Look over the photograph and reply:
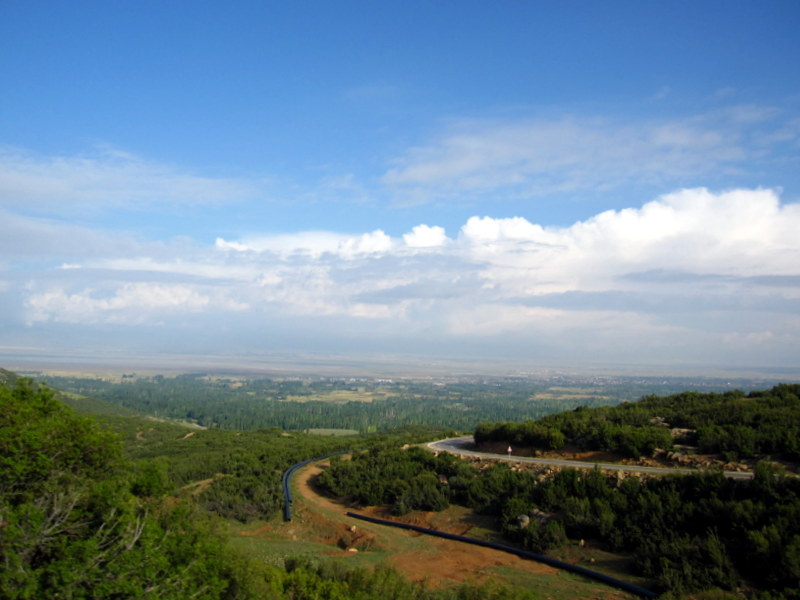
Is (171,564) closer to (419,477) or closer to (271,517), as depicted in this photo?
A: (271,517)

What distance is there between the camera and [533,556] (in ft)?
50.8

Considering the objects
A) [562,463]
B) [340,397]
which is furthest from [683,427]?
[340,397]

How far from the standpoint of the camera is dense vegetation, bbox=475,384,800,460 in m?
19.6

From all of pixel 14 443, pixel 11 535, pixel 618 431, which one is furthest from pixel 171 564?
pixel 618 431

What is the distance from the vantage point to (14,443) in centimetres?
1209

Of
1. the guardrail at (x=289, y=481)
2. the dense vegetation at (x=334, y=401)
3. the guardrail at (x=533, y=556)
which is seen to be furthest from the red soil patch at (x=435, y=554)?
the dense vegetation at (x=334, y=401)

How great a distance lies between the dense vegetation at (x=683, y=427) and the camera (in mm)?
19641

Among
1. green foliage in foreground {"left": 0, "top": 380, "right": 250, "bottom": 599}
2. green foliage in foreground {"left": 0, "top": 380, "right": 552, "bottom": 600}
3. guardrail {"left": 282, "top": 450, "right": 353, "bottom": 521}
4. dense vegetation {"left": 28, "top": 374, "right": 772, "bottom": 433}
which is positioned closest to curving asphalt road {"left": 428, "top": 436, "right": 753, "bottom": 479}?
guardrail {"left": 282, "top": 450, "right": 353, "bottom": 521}

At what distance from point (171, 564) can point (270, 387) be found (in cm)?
15652

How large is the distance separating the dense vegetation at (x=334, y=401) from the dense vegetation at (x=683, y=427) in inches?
1679

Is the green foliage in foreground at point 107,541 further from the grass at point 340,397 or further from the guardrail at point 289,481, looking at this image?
the grass at point 340,397

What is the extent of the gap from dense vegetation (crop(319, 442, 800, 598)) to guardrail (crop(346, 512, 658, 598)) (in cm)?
49

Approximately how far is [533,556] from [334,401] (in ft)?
373

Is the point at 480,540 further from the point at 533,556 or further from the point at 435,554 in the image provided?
the point at 533,556
